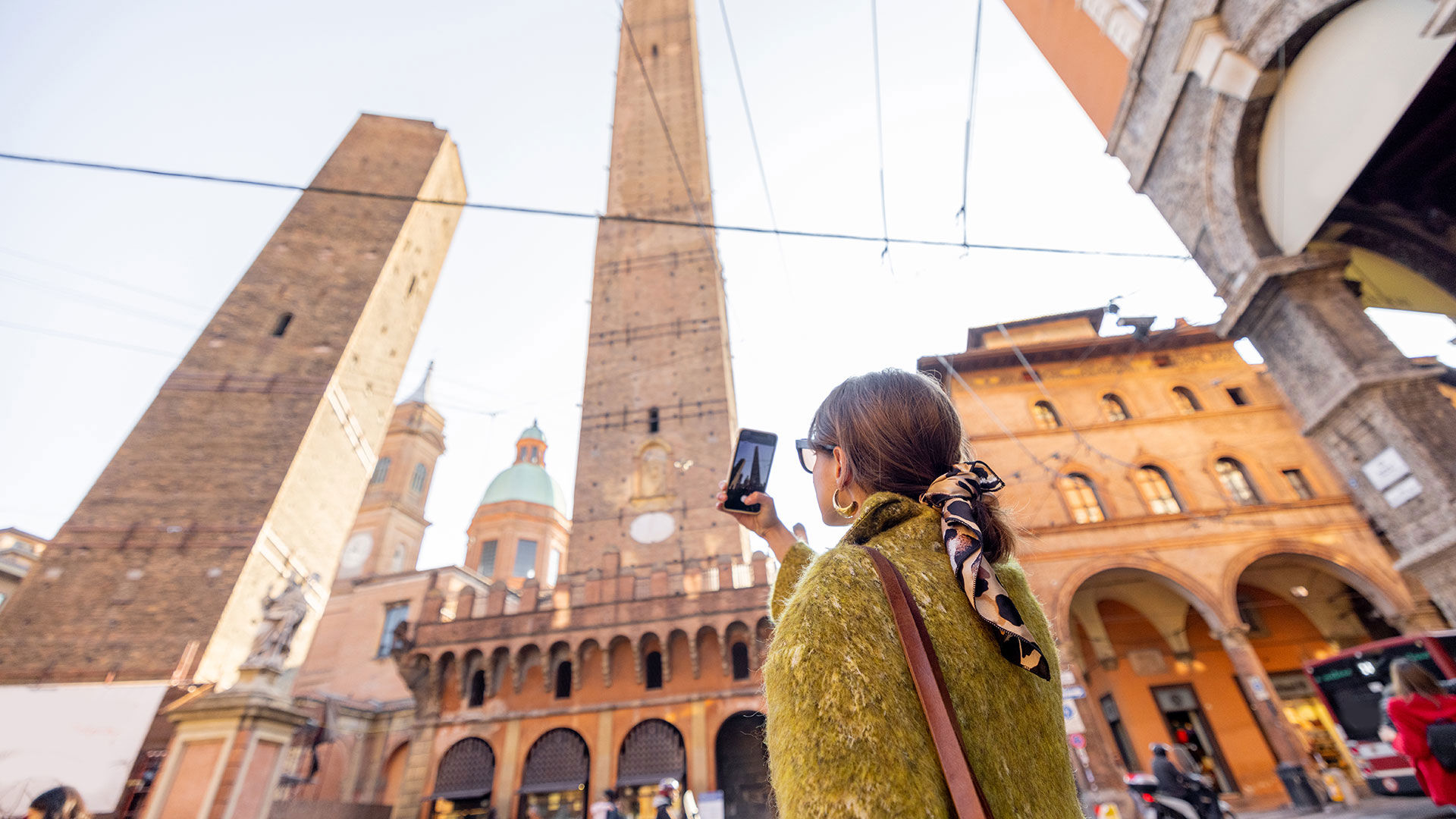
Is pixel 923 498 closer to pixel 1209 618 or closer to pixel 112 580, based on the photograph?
pixel 1209 618

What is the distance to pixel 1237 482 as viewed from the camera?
15211mm

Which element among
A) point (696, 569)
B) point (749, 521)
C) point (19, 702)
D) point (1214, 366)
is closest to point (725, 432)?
point (696, 569)

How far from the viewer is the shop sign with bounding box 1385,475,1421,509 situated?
600cm

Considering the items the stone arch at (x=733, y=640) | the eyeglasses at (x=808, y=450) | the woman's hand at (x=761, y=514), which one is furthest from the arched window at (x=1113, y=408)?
the eyeglasses at (x=808, y=450)

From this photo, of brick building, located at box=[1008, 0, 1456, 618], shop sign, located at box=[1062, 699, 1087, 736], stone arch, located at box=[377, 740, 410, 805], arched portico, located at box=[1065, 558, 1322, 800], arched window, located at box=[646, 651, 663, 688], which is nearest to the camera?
brick building, located at box=[1008, 0, 1456, 618]

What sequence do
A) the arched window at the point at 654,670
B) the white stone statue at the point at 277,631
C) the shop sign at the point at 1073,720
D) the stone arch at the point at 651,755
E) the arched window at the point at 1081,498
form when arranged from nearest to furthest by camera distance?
the white stone statue at the point at 277,631 < the shop sign at the point at 1073,720 < the stone arch at the point at 651,755 < the arched window at the point at 654,670 < the arched window at the point at 1081,498

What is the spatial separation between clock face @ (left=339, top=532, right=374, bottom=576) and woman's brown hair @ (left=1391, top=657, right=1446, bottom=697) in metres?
34.0

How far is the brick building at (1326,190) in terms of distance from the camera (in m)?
5.77

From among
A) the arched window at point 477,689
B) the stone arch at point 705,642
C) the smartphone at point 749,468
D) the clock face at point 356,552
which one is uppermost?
the clock face at point 356,552

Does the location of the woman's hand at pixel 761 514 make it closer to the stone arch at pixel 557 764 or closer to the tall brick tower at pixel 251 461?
the tall brick tower at pixel 251 461

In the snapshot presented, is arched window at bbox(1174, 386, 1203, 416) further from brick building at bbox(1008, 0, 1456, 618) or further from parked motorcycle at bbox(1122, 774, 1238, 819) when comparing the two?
parked motorcycle at bbox(1122, 774, 1238, 819)

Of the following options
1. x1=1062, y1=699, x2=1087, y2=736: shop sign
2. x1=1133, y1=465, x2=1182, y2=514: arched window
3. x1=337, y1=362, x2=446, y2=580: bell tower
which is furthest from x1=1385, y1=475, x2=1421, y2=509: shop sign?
x1=337, y1=362, x2=446, y2=580: bell tower

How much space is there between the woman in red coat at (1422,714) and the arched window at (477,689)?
14.4 metres

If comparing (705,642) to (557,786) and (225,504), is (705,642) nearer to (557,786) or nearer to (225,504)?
(557,786)
